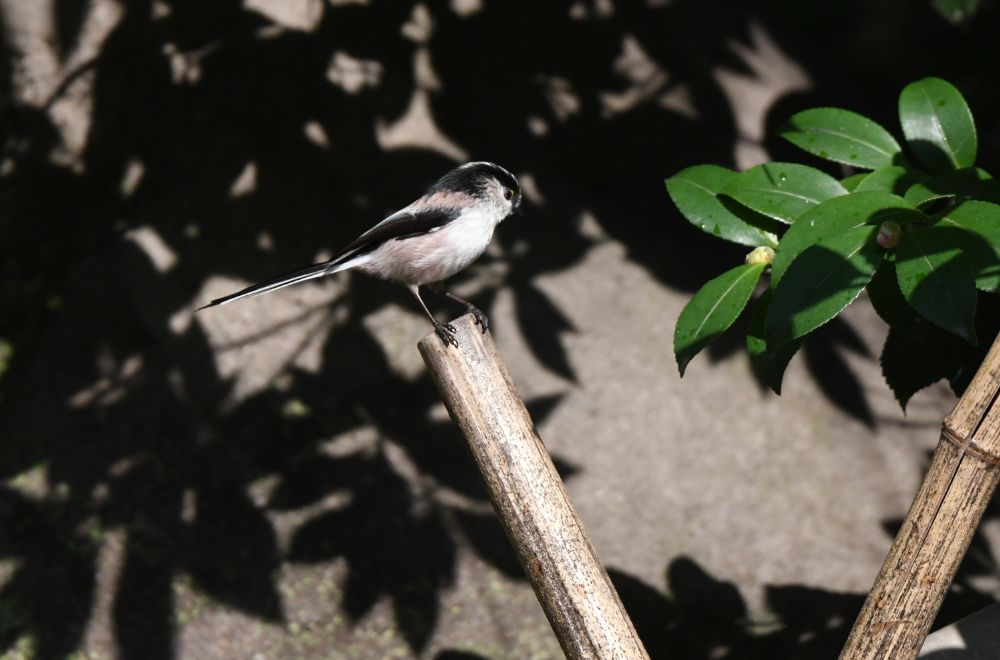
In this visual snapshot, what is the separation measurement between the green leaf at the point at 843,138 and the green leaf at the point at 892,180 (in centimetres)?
15

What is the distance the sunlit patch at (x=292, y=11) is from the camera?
183 inches

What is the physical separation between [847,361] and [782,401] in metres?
0.38

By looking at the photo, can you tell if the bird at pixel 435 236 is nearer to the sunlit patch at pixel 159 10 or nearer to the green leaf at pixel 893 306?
the green leaf at pixel 893 306

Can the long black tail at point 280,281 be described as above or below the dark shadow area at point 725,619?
above

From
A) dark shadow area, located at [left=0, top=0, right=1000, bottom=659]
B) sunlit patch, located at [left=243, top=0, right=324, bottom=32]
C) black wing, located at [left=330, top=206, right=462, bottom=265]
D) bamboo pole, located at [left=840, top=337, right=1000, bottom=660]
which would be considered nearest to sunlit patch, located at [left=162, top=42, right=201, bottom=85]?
dark shadow area, located at [left=0, top=0, right=1000, bottom=659]

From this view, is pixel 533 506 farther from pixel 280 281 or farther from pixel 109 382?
pixel 109 382

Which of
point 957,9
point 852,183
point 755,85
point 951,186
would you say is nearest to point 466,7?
point 755,85

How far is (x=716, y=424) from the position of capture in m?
4.55

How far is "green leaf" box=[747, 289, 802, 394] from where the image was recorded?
6.76 feet

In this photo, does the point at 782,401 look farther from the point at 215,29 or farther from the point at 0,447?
the point at 0,447

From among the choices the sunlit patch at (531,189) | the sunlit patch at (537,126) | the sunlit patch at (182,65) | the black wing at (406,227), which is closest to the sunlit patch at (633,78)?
the sunlit patch at (537,126)

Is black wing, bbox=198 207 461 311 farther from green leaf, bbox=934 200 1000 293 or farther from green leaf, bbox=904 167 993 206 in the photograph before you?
green leaf, bbox=934 200 1000 293

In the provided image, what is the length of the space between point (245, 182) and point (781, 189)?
9.63 feet

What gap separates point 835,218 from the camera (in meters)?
2.08
